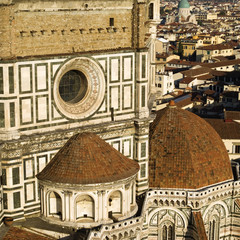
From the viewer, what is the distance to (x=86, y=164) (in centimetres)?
2330

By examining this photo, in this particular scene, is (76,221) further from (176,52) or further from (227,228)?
(176,52)

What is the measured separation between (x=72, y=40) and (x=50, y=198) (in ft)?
19.2

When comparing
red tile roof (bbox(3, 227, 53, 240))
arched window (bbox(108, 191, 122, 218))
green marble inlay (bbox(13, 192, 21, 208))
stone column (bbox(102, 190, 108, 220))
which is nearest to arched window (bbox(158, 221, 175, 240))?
arched window (bbox(108, 191, 122, 218))

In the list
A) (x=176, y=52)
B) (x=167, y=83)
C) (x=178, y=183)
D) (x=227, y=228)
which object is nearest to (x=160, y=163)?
(x=178, y=183)

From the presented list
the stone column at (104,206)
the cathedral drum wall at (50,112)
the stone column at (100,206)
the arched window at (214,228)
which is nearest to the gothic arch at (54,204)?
the cathedral drum wall at (50,112)

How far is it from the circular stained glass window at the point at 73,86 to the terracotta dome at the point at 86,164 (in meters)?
1.68

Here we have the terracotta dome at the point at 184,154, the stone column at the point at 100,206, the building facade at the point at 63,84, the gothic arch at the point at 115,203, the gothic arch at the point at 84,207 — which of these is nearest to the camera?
the building facade at the point at 63,84

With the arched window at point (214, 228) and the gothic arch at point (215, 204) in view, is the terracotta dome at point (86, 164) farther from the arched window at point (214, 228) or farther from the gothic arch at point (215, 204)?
the arched window at point (214, 228)

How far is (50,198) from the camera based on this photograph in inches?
928

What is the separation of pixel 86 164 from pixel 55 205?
6.37 ft

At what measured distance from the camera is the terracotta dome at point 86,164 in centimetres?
2302

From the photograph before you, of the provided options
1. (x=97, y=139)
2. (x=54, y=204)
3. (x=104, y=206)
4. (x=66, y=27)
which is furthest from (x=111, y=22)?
(x=54, y=204)

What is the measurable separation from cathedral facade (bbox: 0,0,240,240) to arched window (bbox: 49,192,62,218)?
4cm

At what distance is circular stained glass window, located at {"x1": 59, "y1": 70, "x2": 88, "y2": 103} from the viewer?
81.5 feet
